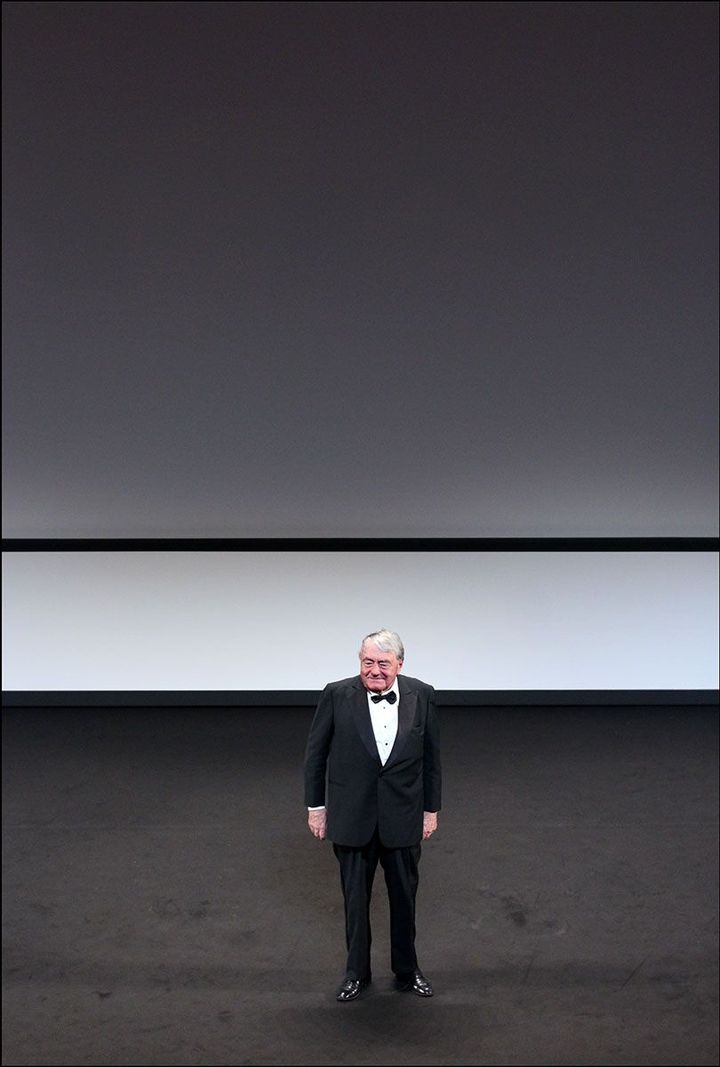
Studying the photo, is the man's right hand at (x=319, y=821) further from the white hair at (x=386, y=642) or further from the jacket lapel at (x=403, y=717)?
the white hair at (x=386, y=642)

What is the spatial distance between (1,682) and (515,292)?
12.4 feet

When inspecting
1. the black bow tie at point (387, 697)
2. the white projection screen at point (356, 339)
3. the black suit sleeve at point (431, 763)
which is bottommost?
the black suit sleeve at point (431, 763)

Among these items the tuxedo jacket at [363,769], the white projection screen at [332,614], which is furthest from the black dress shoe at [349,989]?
the white projection screen at [332,614]

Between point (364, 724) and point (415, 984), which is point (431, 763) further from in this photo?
point (415, 984)

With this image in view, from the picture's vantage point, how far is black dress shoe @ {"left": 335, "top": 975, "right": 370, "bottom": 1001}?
3.93 meters

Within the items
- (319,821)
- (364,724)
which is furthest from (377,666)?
(319,821)

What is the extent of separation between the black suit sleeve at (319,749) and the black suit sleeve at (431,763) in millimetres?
325

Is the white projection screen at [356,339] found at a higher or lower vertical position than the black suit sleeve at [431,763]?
higher

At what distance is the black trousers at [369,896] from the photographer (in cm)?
393

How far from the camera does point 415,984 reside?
400 centimetres

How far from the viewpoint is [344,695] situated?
12.9 ft

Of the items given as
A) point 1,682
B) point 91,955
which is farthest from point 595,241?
point 91,955

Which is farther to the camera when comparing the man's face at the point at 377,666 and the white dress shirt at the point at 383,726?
the white dress shirt at the point at 383,726

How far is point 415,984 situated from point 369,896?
0.34m
